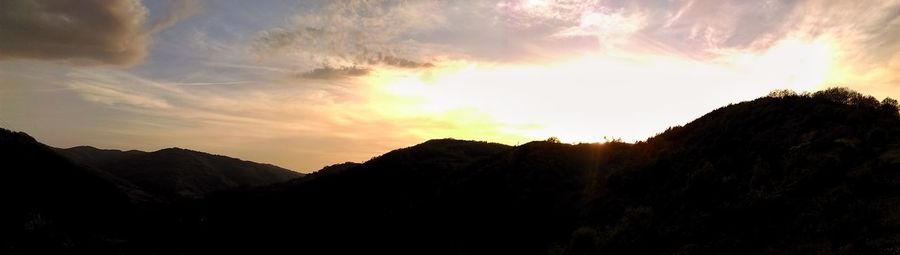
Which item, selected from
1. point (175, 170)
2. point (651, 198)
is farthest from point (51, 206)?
point (175, 170)

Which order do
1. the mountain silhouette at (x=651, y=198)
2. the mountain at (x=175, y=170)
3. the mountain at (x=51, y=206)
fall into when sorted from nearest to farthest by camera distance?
the mountain silhouette at (x=651, y=198)
the mountain at (x=51, y=206)
the mountain at (x=175, y=170)

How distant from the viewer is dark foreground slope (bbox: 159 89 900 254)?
15547 mm

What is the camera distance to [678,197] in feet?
70.7

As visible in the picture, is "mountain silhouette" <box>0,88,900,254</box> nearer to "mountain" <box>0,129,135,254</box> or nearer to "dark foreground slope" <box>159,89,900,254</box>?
"dark foreground slope" <box>159,89,900,254</box>

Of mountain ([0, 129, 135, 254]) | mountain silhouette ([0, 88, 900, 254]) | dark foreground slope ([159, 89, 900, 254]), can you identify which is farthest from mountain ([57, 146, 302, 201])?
dark foreground slope ([159, 89, 900, 254])

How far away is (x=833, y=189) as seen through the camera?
16.3m

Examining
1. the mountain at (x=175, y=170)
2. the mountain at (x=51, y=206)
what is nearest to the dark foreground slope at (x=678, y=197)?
the mountain at (x=51, y=206)

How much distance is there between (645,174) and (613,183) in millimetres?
1767

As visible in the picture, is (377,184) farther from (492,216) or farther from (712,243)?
(712,243)

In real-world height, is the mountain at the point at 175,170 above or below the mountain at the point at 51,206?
above

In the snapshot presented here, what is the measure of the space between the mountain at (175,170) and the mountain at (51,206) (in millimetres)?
59959

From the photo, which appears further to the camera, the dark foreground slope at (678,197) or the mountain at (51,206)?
the mountain at (51,206)

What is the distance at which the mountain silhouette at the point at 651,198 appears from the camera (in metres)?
15.8

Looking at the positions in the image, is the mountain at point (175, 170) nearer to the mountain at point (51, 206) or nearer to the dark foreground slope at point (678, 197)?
the mountain at point (51, 206)
